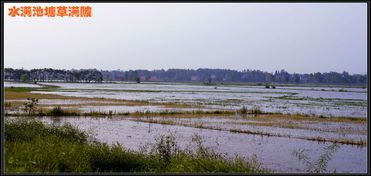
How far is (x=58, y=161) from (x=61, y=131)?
615cm

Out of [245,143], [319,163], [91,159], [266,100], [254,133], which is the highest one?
[266,100]

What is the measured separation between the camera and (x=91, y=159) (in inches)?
491

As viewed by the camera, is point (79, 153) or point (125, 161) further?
point (125, 161)

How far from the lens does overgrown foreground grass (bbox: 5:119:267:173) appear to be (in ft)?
34.1

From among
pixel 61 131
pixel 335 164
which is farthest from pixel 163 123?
pixel 335 164

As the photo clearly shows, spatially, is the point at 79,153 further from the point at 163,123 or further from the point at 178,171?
the point at 163,123

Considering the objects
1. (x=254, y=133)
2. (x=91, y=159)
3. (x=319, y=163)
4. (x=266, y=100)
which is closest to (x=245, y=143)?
(x=254, y=133)

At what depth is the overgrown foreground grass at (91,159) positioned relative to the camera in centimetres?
1038

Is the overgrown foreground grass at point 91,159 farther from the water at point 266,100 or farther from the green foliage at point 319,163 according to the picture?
the water at point 266,100

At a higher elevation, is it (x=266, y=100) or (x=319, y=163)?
(x=266, y=100)

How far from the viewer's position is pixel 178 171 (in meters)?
10.3

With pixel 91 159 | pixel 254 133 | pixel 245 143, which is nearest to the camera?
pixel 91 159

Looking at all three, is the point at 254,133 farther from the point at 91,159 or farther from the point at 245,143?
the point at 91,159

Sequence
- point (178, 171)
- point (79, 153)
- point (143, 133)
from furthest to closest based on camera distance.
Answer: point (143, 133), point (79, 153), point (178, 171)
